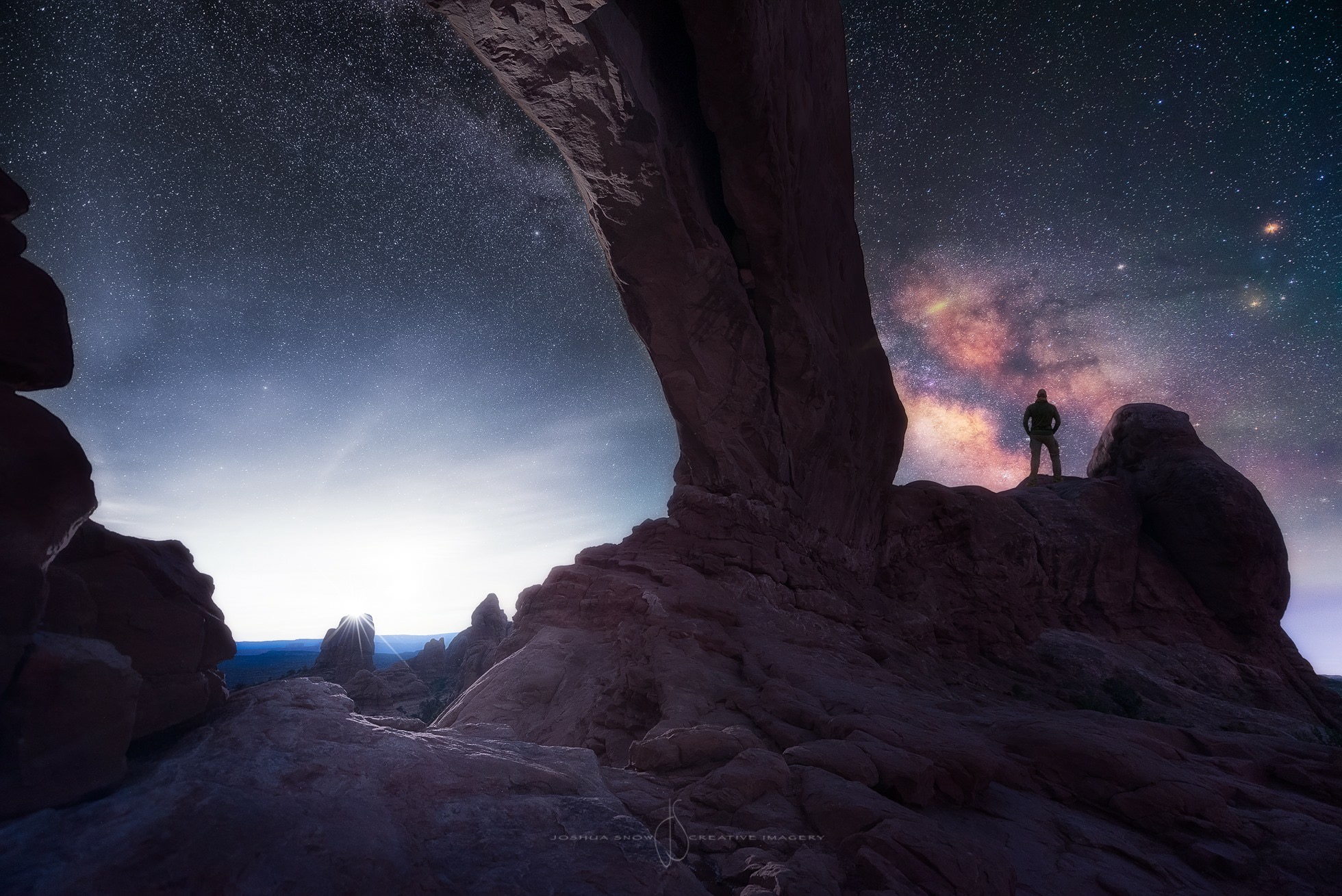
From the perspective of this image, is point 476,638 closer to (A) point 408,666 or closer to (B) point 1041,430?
(A) point 408,666

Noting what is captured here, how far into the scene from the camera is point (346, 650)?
48.4 meters

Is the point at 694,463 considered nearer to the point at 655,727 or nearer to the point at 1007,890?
the point at 655,727

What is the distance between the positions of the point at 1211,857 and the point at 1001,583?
14.3 meters

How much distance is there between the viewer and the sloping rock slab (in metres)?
2.45

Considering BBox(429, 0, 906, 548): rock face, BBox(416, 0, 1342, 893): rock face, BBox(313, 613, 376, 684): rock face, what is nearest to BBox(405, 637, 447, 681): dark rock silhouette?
BBox(313, 613, 376, 684): rock face

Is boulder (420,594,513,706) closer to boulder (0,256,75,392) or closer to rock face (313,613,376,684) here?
rock face (313,613,376,684)

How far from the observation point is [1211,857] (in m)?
5.05

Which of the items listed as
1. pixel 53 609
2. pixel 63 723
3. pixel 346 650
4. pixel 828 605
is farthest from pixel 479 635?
pixel 63 723

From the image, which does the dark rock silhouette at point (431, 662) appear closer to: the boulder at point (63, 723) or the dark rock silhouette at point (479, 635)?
the dark rock silhouette at point (479, 635)

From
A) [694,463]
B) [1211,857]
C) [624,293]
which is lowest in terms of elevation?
[1211,857]

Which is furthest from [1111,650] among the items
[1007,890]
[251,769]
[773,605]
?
[251,769]
